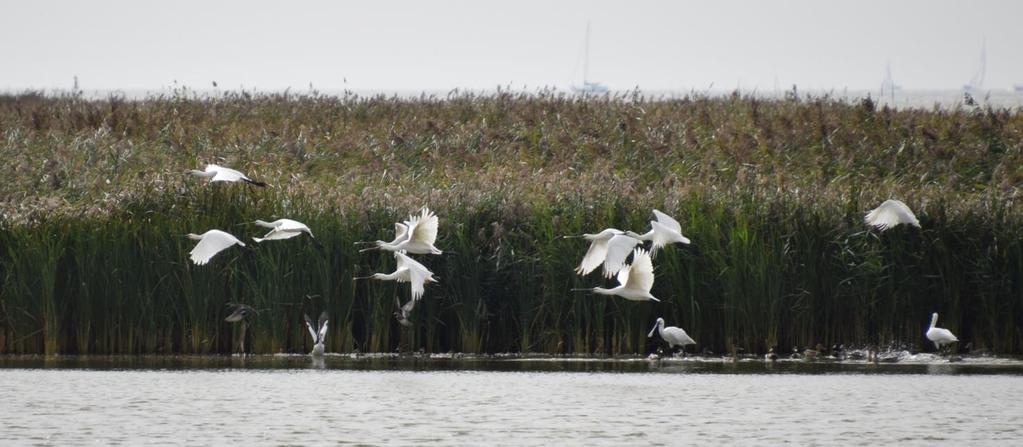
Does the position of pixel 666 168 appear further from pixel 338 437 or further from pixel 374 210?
pixel 338 437

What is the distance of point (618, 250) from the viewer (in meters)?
18.5

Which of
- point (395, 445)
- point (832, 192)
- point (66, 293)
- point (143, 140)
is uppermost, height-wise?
point (143, 140)

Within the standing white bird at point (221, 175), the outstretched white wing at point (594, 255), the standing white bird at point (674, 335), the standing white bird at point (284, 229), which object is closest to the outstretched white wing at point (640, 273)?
the outstretched white wing at point (594, 255)

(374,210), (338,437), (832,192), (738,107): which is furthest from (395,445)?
(738,107)

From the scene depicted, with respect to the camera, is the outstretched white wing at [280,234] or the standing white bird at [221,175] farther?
the standing white bird at [221,175]

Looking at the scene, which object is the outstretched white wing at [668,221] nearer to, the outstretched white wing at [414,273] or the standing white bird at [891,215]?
the standing white bird at [891,215]

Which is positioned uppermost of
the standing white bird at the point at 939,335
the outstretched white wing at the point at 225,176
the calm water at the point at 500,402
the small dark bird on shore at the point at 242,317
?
the outstretched white wing at the point at 225,176

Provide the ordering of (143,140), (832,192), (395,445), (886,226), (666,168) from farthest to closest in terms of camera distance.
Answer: (143,140)
(666,168)
(832,192)
(886,226)
(395,445)

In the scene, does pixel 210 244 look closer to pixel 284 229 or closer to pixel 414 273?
pixel 284 229

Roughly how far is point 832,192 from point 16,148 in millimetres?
15556

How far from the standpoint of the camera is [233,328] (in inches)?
771

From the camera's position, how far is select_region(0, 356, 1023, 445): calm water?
13688 millimetres

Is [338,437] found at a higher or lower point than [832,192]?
lower

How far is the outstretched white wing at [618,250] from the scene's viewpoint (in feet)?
60.5
